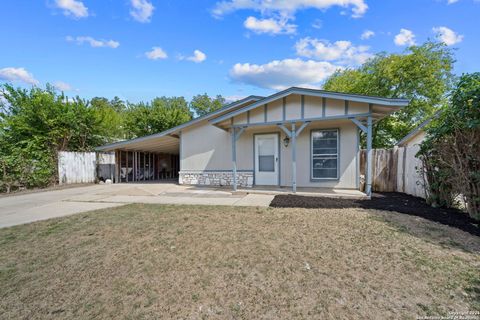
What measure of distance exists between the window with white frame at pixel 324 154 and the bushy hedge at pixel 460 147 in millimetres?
2936

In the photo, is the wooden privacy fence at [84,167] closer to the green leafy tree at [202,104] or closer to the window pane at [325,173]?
the window pane at [325,173]

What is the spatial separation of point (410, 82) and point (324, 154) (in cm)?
1359

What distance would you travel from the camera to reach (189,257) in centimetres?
312

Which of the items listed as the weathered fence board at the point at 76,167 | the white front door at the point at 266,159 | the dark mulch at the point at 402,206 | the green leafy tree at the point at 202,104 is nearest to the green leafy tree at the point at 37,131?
the weathered fence board at the point at 76,167

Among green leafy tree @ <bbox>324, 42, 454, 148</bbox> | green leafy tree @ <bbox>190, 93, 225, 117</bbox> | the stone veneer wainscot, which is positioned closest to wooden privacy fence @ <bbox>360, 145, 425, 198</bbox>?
the stone veneer wainscot

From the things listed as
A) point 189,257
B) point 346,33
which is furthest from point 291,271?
point 346,33

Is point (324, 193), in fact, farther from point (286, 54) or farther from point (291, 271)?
point (286, 54)

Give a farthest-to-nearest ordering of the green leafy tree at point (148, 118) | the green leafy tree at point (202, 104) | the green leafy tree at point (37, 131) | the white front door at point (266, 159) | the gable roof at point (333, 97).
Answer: the green leafy tree at point (202, 104)
the green leafy tree at point (148, 118)
the green leafy tree at point (37, 131)
the white front door at point (266, 159)
the gable roof at point (333, 97)

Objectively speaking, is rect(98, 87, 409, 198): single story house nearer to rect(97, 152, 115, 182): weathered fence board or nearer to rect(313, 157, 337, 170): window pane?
rect(313, 157, 337, 170): window pane

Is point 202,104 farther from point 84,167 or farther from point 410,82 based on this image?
point 410,82

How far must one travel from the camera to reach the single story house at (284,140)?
688cm

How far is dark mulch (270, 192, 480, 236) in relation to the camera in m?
4.42

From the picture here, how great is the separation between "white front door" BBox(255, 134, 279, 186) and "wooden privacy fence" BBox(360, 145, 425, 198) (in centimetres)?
350

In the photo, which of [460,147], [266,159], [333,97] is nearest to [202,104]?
[266,159]
